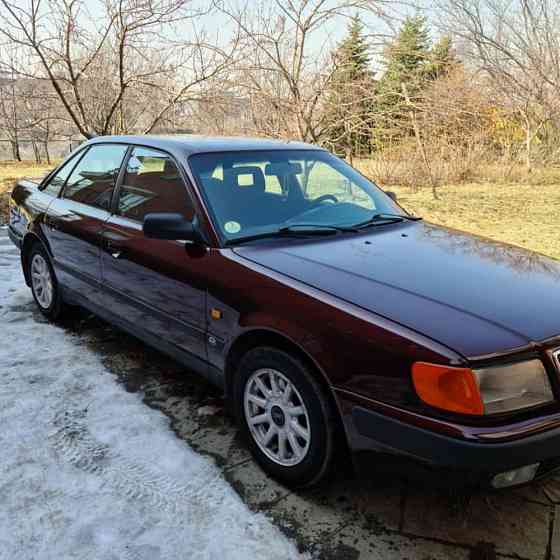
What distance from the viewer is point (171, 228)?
9.11ft

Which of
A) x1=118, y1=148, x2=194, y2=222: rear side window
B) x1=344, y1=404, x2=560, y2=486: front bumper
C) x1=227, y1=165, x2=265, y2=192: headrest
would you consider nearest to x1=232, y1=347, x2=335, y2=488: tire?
x1=344, y1=404, x2=560, y2=486: front bumper

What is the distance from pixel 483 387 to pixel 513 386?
0.41 feet

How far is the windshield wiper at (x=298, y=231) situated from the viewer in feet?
9.31

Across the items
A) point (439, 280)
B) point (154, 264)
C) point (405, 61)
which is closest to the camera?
point (439, 280)

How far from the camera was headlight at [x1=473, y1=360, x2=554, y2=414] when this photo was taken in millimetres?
1892

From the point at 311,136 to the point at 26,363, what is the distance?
6213 millimetres

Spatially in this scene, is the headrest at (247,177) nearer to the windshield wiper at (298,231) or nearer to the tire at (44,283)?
the windshield wiper at (298,231)

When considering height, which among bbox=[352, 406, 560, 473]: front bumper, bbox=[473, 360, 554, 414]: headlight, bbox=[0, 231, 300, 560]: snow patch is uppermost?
bbox=[473, 360, 554, 414]: headlight

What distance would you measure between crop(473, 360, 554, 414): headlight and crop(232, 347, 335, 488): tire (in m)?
0.61

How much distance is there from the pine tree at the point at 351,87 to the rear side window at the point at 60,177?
540 centimetres

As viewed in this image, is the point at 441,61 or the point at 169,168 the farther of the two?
the point at 441,61

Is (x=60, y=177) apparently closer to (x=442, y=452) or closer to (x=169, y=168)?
(x=169, y=168)

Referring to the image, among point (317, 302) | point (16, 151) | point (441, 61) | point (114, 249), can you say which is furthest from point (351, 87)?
point (16, 151)

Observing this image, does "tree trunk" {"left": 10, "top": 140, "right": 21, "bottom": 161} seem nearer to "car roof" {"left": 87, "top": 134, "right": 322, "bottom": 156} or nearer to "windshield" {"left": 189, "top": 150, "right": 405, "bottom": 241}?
"car roof" {"left": 87, "top": 134, "right": 322, "bottom": 156}
